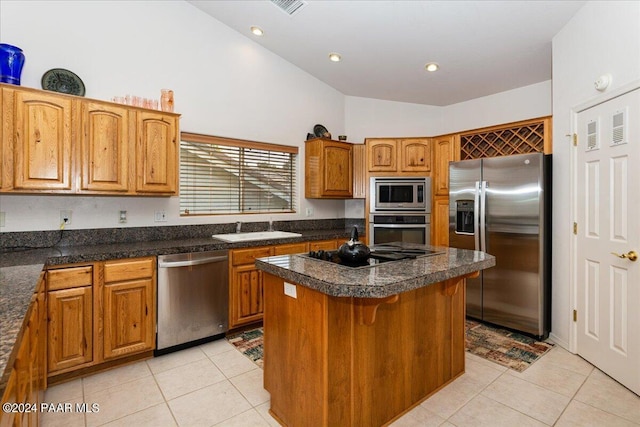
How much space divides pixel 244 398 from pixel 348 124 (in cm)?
397

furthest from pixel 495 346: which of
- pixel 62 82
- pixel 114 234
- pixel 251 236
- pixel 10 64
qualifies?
pixel 10 64

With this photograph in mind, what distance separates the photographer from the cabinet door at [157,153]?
9.46 ft

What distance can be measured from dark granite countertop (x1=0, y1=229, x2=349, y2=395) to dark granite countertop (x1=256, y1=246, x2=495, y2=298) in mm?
1064

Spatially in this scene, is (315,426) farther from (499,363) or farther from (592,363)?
(592,363)

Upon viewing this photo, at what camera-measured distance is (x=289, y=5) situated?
3166 millimetres

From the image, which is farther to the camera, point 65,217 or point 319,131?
point 319,131

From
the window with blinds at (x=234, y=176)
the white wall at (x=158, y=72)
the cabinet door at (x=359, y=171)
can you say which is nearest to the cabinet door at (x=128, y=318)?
the white wall at (x=158, y=72)

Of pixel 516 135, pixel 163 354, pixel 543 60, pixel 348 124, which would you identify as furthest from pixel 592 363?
pixel 348 124

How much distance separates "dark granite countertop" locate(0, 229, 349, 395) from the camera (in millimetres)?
1073

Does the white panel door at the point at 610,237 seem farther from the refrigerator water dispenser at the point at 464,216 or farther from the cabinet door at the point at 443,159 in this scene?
the cabinet door at the point at 443,159

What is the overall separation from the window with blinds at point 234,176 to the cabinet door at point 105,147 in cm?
78

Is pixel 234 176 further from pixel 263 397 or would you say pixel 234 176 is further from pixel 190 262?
pixel 263 397

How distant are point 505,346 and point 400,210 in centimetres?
196

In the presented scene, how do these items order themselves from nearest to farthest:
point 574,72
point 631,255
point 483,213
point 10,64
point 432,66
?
point 631,255 < point 10,64 < point 574,72 < point 483,213 < point 432,66
